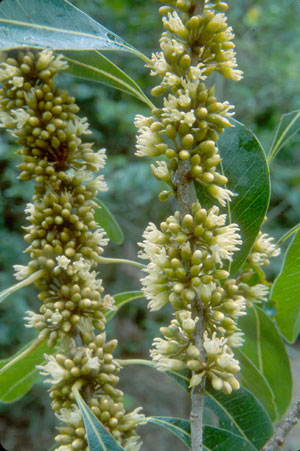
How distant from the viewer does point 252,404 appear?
1.02 m

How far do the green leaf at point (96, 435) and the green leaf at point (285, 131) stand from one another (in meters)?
0.70

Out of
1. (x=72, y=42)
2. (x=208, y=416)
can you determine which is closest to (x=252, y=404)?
(x=208, y=416)

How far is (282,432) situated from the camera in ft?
2.72

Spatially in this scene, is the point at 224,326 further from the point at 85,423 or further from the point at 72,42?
the point at 72,42

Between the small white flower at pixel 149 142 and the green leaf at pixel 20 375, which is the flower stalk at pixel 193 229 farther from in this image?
the green leaf at pixel 20 375

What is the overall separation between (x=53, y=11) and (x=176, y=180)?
422 mm

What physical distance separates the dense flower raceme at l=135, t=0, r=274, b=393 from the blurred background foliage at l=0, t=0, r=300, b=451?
1829 millimetres

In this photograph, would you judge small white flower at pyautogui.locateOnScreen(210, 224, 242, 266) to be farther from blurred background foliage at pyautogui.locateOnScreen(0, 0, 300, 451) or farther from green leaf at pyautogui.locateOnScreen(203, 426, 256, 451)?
blurred background foliage at pyautogui.locateOnScreen(0, 0, 300, 451)

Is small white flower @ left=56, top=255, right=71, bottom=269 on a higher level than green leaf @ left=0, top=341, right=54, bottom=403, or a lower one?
higher

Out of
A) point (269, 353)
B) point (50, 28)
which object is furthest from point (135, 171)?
point (50, 28)

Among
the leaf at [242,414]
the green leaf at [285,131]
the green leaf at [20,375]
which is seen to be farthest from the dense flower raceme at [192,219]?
the green leaf at [20,375]

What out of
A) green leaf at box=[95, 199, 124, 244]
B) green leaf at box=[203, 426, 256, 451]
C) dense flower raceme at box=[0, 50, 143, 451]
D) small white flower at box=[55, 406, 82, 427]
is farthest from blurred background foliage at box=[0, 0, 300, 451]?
small white flower at box=[55, 406, 82, 427]

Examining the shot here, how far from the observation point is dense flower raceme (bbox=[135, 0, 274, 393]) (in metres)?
0.80

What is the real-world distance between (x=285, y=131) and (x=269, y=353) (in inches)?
23.4
